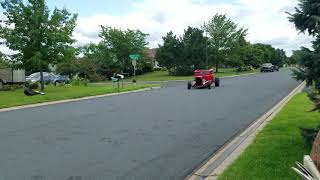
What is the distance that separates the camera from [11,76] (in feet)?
139

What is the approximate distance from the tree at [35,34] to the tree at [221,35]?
151 ft

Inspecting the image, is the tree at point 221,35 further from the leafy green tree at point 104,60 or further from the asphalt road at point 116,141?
the asphalt road at point 116,141

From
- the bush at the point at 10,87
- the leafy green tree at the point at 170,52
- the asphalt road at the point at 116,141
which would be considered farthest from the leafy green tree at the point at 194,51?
the asphalt road at the point at 116,141

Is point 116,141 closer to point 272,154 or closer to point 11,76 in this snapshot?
point 272,154

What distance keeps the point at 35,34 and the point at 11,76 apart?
22.7 feet

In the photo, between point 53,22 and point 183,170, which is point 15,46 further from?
point 183,170

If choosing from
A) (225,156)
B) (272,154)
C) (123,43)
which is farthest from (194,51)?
(272,154)

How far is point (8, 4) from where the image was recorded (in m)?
37.6

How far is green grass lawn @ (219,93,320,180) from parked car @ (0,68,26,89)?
3086cm

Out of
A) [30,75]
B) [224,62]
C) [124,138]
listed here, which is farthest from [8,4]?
[224,62]

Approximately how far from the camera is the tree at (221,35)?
8238cm

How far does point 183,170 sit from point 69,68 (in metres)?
55.9

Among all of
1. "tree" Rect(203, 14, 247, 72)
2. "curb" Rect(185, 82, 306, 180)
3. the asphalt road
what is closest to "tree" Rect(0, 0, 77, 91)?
the asphalt road

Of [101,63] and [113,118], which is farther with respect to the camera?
[101,63]
